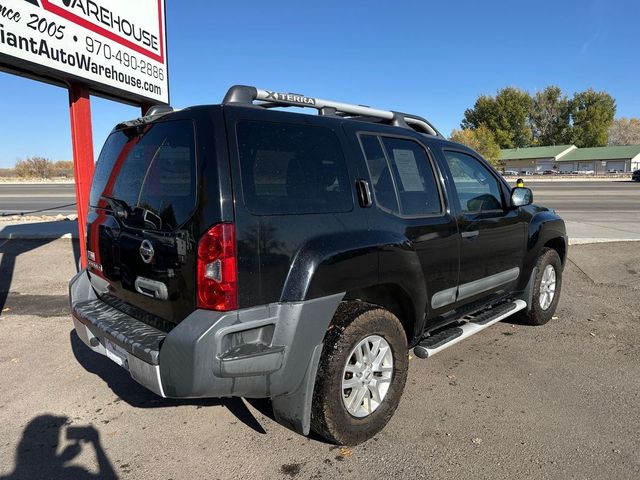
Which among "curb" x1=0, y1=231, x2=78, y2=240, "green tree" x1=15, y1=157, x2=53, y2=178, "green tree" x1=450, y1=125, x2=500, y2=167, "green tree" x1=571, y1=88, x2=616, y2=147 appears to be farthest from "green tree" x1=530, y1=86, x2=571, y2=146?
"curb" x1=0, y1=231, x2=78, y2=240

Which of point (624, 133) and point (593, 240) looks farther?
point (624, 133)

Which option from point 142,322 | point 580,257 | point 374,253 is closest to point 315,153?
point 374,253

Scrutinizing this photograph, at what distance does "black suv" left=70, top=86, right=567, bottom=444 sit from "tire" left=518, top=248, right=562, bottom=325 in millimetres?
1408

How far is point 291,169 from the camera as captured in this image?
2.71m

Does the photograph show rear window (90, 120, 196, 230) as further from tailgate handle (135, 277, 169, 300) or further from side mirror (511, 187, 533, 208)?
side mirror (511, 187, 533, 208)

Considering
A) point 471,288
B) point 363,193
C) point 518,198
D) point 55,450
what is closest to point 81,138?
point 55,450

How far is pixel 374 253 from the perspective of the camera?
9.52 ft

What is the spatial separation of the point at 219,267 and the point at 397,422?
Result: 1694 mm

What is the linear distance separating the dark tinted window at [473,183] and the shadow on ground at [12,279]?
4.63m

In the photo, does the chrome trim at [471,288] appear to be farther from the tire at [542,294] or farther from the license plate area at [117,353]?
the license plate area at [117,353]

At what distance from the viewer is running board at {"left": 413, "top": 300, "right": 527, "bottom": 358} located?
3367 millimetres

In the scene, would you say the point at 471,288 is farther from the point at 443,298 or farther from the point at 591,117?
the point at 591,117

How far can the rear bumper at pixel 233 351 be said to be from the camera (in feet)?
7.61

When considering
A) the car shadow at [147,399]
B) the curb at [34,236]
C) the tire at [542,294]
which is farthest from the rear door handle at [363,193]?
the curb at [34,236]
